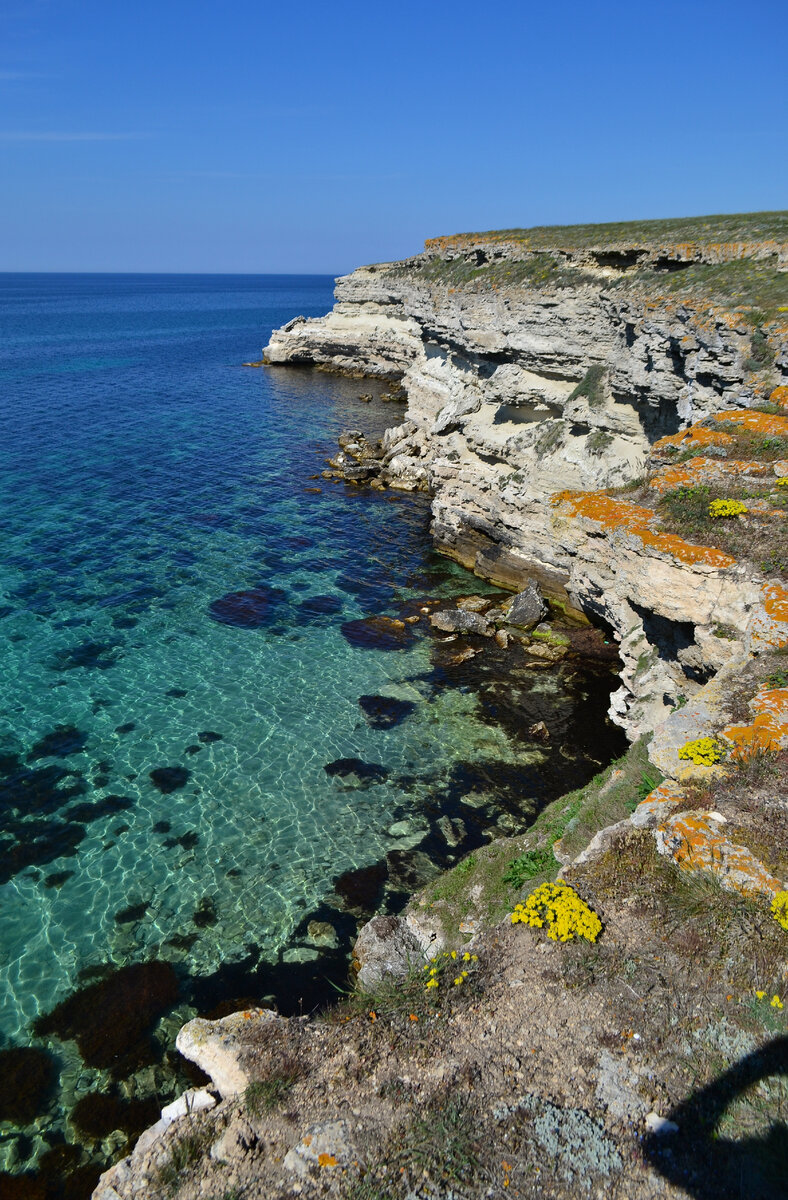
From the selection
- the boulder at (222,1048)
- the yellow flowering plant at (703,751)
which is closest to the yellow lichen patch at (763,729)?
the yellow flowering plant at (703,751)

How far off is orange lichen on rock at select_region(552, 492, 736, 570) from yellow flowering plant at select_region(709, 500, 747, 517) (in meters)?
1.27

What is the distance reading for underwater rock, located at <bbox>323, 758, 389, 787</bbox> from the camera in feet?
A: 65.2

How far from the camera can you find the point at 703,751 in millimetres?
11367

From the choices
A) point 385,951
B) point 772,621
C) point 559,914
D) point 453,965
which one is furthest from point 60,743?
point 772,621

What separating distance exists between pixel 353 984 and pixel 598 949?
6.37 metres

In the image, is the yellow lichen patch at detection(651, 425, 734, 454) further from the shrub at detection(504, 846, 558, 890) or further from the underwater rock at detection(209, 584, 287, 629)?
the underwater rock at detection(209, 584, 287, 629)

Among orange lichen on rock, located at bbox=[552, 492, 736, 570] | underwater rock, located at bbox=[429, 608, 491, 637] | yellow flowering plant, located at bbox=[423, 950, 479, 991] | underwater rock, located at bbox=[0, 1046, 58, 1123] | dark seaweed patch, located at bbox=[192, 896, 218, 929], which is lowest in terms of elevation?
dark seaweed patch, located at bbox=[192, 896, 218, 929]

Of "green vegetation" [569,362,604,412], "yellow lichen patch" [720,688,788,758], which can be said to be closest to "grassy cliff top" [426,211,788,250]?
"green vegetation" [569,362,604,412]

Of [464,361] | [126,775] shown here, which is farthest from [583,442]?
[126,775]

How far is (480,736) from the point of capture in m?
22.1

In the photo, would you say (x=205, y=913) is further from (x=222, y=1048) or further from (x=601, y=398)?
(x=601, y=398)

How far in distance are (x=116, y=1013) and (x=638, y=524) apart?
15.7 meters

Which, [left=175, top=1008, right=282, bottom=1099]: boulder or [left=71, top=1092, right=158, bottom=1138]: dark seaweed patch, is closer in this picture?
[left=175, top=1008, right=282, bottom=1099]: boulder

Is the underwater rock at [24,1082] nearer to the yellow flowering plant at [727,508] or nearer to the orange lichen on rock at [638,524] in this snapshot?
the orange lichen on rock at [638,524]
